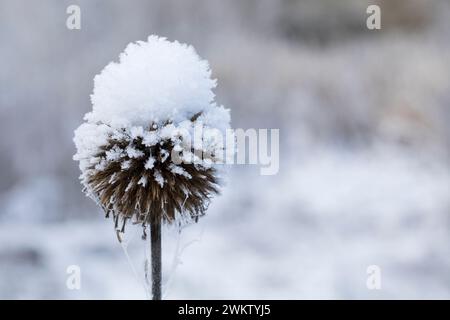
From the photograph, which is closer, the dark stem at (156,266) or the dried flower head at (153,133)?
the dark stem at (156,266)

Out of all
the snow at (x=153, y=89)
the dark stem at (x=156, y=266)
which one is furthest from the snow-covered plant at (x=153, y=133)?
the dark stem at (x=156, y=266)

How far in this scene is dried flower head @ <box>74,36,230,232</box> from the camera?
284cm

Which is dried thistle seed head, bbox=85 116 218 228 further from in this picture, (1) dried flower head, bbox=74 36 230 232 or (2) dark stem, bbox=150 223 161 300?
(2) dark stem, bbox=150 223 161 300

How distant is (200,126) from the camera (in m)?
2.82

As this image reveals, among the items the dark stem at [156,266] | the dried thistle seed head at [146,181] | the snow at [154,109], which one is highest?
the snow at [154,109]

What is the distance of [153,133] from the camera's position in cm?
287

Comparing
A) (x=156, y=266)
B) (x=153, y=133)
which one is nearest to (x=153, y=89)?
(x=153, y=133)

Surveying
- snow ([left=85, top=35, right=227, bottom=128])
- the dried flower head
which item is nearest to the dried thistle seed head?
the dried flower head

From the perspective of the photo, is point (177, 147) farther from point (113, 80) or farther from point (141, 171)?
point (113, 80)

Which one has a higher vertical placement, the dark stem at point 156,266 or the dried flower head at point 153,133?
the dried flower head at point 153,133

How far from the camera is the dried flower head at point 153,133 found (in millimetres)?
2842

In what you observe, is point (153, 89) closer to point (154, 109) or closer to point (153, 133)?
point (154, 109)

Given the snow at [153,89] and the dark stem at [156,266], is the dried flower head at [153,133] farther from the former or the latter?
the dark stem at [156,266]
